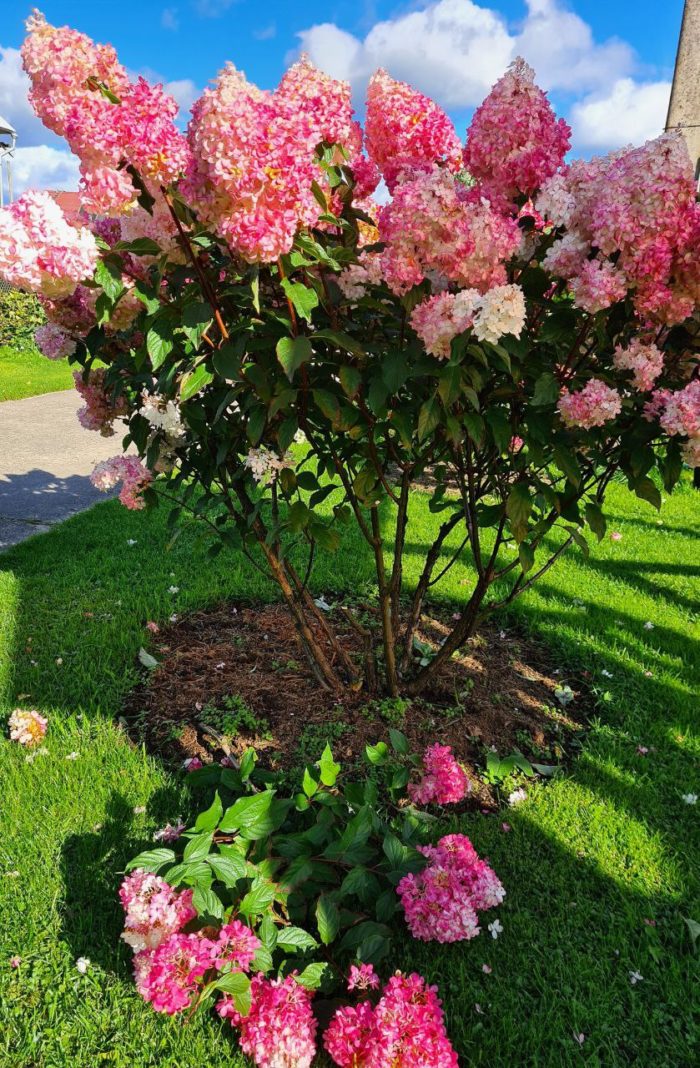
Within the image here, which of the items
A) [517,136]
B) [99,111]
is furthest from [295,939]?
[517,136]

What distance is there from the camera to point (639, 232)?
1.62 meters

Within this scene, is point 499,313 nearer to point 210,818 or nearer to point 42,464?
point 210,818

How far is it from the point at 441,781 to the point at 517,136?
1.79 m

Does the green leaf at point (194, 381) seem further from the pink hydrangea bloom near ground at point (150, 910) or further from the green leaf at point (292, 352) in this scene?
the pink hydrangea bloom near ground at point (150, 910)

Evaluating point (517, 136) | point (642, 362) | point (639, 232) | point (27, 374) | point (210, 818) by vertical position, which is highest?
point (517, 136)

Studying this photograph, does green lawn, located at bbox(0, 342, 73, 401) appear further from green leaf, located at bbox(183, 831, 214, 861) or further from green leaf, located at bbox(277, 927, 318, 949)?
green leaf, located at bbox(277, 927, 318, 949)

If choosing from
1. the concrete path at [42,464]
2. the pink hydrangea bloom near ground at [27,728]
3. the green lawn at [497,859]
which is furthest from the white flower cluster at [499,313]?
the concrete path at [42,464]

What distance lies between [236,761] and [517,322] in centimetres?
177

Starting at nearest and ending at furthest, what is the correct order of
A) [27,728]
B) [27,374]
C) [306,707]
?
[27,728] → [306,707] → [27,374]

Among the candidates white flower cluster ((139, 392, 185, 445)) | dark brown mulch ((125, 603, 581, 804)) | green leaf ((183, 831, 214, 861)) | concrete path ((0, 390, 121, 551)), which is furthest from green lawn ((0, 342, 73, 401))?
green leaf ((183, 831, 214, 861))

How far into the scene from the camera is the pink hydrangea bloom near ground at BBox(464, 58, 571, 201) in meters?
1.78

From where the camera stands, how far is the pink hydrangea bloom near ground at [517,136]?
178 centimetres

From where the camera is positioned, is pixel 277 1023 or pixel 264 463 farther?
pixel 264 463

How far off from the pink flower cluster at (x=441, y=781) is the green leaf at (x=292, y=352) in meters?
1.24
